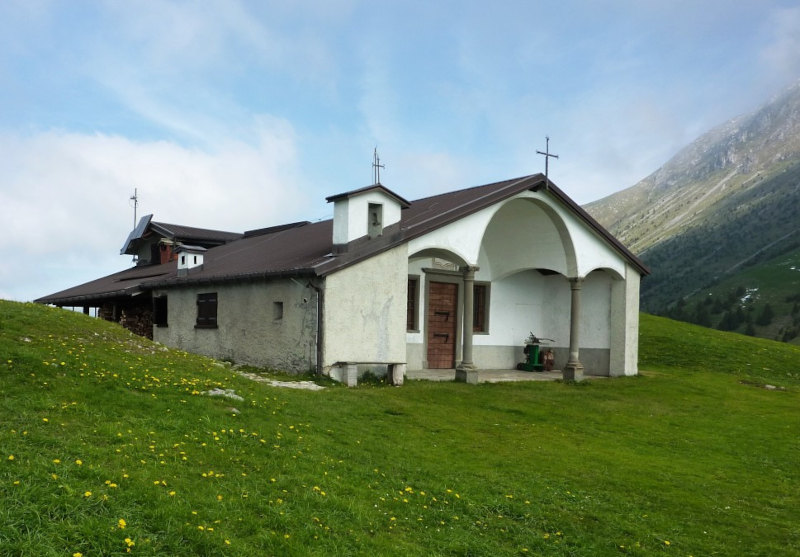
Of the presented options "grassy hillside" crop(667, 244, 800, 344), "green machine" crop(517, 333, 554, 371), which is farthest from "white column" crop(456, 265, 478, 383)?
"grassy hillside" crop(667, 244, 800, 344)

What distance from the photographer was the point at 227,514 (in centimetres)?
600

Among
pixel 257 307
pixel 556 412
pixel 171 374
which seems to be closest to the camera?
pixel 171 374

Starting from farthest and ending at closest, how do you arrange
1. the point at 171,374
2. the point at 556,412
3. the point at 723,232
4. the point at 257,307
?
the point at 723,232 → the point at 257,307 → the point at 556,412 → the point at 171,374

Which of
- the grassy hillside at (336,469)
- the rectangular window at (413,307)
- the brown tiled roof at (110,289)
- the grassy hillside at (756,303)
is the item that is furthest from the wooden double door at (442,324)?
the grassy hillside at (756,303)

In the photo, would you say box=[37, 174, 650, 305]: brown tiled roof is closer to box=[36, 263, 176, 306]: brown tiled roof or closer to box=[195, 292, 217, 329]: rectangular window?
box=[36, 263, 176, 306]: brown tiled roof

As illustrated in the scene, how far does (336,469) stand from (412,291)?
1342cm

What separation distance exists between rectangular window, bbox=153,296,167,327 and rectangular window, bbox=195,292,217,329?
2.93 meters

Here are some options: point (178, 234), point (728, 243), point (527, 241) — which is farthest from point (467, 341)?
point (728, 243)

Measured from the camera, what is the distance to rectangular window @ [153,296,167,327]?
23.7m

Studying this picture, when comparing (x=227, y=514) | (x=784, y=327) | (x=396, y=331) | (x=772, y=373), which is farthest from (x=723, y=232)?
(x=227, y=514)

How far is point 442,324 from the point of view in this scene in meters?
22.1

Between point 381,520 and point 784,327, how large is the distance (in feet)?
373

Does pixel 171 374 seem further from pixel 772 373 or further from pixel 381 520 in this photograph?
pixel 772 373

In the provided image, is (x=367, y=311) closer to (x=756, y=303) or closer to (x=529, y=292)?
(x=529, y=292)
